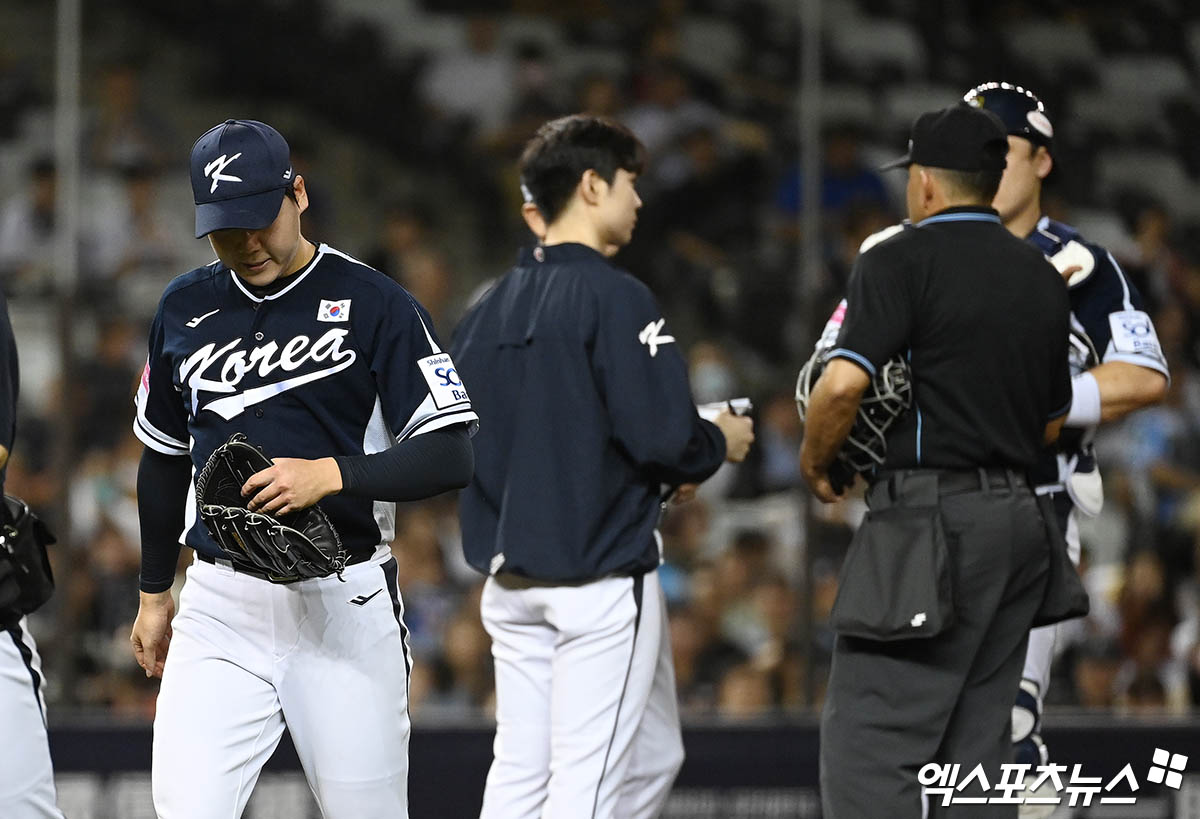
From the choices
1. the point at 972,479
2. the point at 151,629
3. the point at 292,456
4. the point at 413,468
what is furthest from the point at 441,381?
the point at 972,479

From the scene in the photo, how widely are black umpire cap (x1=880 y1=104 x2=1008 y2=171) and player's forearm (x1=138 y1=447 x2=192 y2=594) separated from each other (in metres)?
1.76

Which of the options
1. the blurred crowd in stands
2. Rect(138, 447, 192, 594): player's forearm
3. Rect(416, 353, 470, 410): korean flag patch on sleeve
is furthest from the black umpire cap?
the blurred crowd in stands

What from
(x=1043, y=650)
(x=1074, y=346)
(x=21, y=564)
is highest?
(x=1074, y=346)

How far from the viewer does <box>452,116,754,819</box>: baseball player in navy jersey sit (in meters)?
3.94

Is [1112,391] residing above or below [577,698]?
above

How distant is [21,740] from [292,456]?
0.84 meters

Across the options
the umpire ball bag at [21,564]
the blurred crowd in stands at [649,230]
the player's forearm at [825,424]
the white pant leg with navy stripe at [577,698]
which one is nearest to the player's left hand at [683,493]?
the white pant leg with navy stripe at [577,698]

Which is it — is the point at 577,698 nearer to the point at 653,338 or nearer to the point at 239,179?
the point at 653,338

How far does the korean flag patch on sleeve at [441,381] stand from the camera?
3100 mm

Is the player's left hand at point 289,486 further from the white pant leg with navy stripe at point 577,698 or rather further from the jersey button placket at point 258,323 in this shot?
the white pant leg with navy stripe at point 577,698

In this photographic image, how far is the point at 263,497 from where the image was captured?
2.84m

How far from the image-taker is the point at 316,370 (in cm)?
311

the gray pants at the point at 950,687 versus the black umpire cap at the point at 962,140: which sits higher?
the black umpire cap at the point at 962,140

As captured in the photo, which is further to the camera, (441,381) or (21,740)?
(21,740)
